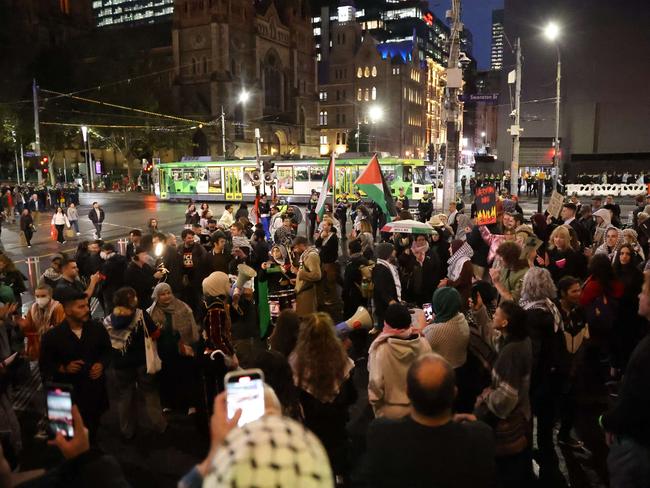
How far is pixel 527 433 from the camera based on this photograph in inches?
153

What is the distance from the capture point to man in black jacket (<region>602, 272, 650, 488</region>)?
293 centimetres

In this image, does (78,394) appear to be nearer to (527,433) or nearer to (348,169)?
(527,433)

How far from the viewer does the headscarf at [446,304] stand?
14.0 feet

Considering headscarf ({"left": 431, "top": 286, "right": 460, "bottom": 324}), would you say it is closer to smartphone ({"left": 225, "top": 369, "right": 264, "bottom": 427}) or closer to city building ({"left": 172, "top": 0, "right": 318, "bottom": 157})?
smartphone ({"left": 225, "top": 369, "right": 264, "bottom": 427})

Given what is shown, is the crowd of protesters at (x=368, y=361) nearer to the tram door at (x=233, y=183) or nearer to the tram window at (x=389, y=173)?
the tram window at (x=389, y=173)

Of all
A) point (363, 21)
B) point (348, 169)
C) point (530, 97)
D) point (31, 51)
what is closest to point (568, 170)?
point (530, 97)

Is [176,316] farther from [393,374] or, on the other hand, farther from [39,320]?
[393,374]

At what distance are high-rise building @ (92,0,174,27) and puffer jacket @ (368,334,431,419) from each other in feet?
483

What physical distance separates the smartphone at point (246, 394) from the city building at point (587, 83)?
153 feet

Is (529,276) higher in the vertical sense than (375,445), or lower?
higher

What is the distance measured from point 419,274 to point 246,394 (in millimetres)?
5812

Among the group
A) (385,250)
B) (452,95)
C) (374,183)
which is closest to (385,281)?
(385,250)

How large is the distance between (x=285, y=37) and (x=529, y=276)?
78597 mm

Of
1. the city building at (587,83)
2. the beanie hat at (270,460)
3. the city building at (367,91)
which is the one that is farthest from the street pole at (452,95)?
the city building at (367,91)
